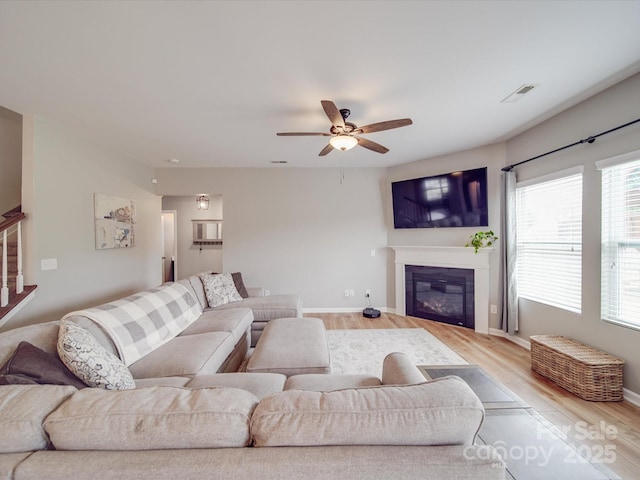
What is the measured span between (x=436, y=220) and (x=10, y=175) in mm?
5747

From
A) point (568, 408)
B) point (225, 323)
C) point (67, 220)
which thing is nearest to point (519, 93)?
point (568, 408)

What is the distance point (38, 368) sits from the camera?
119 cm

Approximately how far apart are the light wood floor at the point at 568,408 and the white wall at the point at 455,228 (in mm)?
688

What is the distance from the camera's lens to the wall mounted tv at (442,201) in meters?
3.63

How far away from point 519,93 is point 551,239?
5.35 feet

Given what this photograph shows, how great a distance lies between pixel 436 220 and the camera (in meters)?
4.05

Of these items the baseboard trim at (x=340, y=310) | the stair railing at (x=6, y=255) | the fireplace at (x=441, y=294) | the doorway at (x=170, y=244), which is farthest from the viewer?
the doorway at (x=170, y=244)

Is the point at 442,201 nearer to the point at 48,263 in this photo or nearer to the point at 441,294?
the point at 441,294

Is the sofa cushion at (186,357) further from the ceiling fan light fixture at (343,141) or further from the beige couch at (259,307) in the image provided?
the ceiling fan light fixture at (343,141)

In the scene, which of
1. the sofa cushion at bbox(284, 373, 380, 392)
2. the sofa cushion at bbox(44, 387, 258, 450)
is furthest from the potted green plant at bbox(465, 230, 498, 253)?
the sofa cushion at bbox(44, 387, 258, 450)

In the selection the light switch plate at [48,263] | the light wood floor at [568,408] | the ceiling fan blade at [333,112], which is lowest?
the light wood floor at [568,408]

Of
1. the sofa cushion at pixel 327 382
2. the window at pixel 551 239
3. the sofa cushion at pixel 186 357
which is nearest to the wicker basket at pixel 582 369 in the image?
the window at pixel 551 239

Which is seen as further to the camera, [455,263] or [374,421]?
[455,263]

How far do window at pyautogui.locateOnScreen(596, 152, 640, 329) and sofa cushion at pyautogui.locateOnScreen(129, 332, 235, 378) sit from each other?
3328 mm
